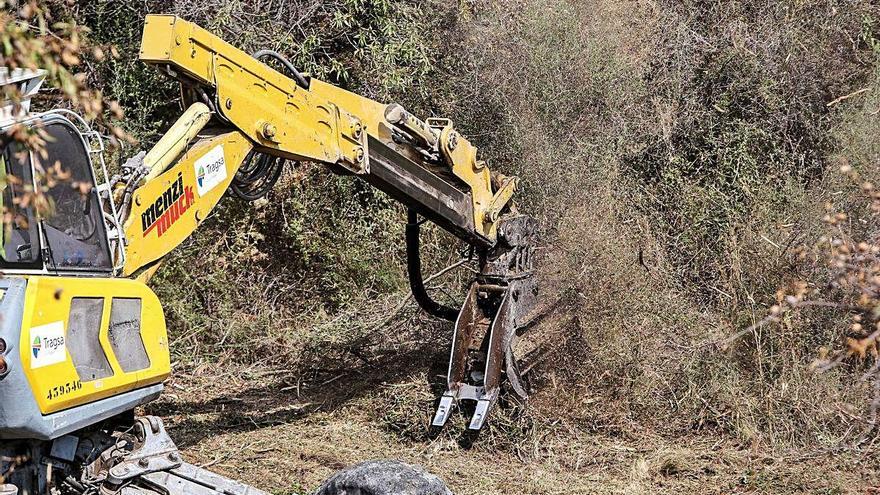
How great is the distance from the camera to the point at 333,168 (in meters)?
7.17

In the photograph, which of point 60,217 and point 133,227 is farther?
point 133,227

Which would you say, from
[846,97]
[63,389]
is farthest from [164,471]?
[846,97]

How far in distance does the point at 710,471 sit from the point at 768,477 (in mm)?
386

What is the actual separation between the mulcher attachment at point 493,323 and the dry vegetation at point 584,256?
10.1 inches

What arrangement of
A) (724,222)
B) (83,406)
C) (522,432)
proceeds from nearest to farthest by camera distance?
1. (83,406)
2. (522,432)
3. (724,222)

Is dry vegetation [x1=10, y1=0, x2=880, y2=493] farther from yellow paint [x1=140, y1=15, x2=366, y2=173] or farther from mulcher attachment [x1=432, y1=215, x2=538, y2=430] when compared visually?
yellow paint [x1=140, y1=15, x2=366, y2=173]

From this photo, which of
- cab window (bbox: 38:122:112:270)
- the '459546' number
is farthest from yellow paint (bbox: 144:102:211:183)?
the '459546' number

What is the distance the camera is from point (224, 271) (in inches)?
429

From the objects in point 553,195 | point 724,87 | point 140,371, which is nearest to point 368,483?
point 140,371

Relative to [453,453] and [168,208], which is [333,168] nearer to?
[168,208]

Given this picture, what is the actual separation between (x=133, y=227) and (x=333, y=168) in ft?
5.47

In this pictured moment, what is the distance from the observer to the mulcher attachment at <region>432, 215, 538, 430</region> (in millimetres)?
8008

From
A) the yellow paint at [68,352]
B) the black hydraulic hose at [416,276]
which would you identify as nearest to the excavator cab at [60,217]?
the yellow paint at [68,352]

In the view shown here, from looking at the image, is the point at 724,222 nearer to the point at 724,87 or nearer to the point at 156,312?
the point at 724,87
